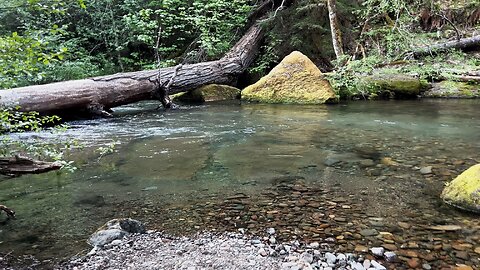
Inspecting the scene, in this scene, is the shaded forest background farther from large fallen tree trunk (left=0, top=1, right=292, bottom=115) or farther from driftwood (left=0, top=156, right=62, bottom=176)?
driftwood (left=0, top=156, right=62, bottom=176)

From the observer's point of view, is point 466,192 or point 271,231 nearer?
point 271,231

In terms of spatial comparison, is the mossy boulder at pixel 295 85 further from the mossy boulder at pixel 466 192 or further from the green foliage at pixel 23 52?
the green foliage at pixel 23 52

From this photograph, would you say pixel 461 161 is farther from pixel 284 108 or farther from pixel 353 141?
pixel 284 108

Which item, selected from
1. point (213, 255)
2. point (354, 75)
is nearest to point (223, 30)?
point (354, 75)

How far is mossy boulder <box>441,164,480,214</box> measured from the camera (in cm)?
319

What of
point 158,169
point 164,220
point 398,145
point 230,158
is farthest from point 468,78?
point 164,220

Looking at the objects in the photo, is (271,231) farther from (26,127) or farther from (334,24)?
(334,24)

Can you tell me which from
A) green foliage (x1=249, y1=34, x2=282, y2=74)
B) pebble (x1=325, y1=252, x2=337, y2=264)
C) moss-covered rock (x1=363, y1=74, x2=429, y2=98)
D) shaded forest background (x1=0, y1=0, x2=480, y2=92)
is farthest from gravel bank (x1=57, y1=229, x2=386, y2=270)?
green foliage (x1=249, y1=34, x2=282, y2=74)

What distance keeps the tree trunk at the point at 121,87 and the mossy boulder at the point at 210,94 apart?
0.81 ft

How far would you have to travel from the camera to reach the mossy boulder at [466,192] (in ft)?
10.5

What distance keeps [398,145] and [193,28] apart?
11033 mm

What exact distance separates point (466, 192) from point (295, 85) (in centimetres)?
754

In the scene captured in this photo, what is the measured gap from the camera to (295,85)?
1058 centimetres

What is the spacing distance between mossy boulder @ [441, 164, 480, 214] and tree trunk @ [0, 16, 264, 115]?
17.0 ft
